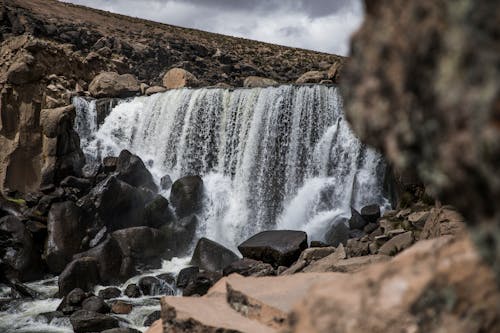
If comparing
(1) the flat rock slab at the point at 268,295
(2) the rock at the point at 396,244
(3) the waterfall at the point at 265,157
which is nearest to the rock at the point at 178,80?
(3) the waterfall at the point at 265,157

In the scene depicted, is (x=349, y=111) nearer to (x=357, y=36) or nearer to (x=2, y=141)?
(x=357, y=36)

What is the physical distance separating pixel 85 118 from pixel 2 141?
4.04 m

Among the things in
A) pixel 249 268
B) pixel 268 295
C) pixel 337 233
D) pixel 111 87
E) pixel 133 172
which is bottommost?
pixel 249 268

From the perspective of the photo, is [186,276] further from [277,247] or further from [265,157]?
[265,157]

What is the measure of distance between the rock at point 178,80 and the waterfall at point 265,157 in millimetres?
6760

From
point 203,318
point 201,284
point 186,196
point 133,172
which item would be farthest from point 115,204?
point 203,318

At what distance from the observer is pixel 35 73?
22953mm

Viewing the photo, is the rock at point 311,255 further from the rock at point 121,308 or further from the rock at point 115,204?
the rock at point 115,204

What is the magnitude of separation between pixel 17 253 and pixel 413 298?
638 inches

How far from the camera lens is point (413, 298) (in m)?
2.06

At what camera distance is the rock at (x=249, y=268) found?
44.8ft

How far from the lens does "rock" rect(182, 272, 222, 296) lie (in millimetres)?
13844

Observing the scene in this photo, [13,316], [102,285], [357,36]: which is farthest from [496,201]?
[102,285]

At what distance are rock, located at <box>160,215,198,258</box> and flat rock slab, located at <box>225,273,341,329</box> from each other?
12332mm
